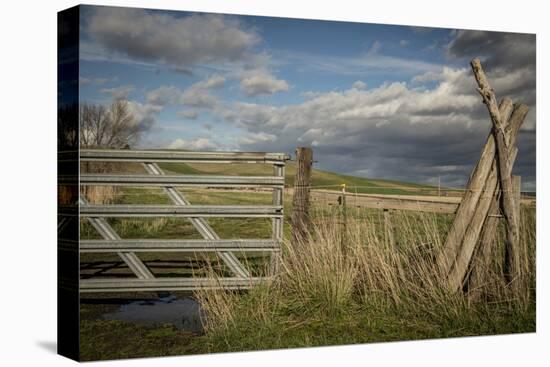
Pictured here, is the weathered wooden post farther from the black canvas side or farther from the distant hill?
the black canvas side

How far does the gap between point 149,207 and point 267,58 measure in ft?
5.94

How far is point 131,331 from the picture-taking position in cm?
618

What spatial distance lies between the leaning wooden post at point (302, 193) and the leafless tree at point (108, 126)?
1.47m

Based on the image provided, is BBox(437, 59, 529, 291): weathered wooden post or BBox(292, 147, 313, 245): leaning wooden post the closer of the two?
BBox(292, 147, 313, 245): leaning wooden post

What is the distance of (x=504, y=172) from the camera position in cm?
734

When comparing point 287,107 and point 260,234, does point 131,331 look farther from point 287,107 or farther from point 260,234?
point 260,234

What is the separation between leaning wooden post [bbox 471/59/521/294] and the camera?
7301mm

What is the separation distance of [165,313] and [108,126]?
1.61 meters

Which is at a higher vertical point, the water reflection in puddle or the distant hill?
the distant hill

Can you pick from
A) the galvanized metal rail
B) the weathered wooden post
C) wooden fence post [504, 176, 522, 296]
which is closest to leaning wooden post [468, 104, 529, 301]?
the weathered wooden post

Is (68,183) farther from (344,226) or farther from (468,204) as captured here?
(468,204)

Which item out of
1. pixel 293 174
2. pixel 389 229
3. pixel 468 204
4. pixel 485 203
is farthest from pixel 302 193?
pixel 485 203

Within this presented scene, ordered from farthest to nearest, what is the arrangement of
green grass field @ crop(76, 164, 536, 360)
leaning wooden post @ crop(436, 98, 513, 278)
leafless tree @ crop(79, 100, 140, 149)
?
leaning wooden post @ crop(436, 98, 513, 278)
green grass field @ crop(76, 164, 536, 360)
leafless tree @ crop(79, 100, 140, 149)

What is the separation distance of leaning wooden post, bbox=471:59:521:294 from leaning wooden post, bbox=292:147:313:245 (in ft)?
5.62
